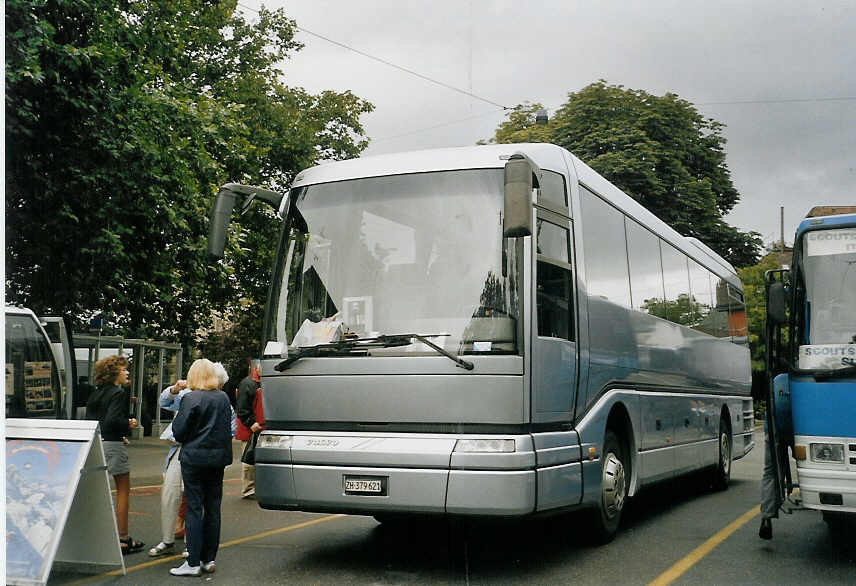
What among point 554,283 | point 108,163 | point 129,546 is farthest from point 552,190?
point 108,163

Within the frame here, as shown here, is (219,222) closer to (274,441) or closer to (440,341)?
(274,441)

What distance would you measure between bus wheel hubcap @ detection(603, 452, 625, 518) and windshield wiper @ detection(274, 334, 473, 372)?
2.35 metres

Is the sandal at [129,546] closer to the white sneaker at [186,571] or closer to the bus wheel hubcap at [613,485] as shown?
the white sneaker at [186,571]

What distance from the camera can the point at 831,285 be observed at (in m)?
8.12

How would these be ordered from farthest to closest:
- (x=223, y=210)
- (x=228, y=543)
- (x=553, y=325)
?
(x=228, y=543) → (x=223, y=210) → (x=553, y=325)

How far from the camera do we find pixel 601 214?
31.3 ft

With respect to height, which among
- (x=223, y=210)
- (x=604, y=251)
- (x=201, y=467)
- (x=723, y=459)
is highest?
(x=223, y=210)

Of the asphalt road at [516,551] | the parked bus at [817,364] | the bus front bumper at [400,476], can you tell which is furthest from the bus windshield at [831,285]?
the bus front bumper at [400,476]

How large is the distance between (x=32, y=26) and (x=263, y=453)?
7.64 m

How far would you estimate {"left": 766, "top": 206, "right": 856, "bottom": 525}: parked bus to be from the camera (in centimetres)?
760

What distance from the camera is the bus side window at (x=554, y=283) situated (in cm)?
766

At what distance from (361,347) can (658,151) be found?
27957 mm

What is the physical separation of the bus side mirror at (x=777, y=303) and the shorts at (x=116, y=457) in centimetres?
588

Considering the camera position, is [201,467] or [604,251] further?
[604,251]
